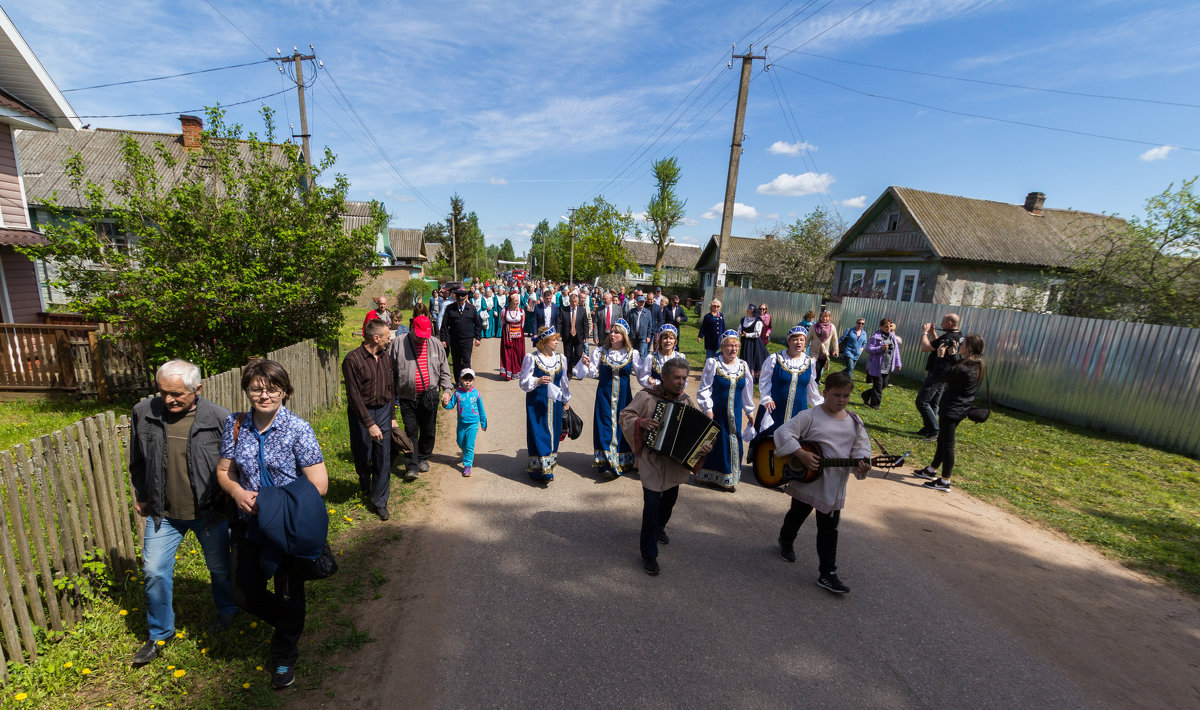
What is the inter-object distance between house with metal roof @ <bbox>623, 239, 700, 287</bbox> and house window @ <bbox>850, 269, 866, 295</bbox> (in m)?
25.8

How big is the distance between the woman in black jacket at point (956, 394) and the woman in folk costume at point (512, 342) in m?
7.98

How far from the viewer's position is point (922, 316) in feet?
47.3

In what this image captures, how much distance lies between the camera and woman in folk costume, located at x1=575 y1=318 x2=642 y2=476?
6.35m

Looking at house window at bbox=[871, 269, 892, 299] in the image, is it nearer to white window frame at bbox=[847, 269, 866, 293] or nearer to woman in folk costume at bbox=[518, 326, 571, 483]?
white window frame at bbox=[847, 269, 866, 293]

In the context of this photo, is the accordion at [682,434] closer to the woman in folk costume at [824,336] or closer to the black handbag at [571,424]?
the black handbag at [571,424]

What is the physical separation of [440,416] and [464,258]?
198ft

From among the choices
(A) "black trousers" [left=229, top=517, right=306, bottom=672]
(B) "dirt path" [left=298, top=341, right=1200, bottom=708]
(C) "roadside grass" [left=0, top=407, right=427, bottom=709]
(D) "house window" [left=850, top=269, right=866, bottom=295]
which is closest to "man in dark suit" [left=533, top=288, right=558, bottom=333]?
(B) "dirt path" [left=298, top=341, right=1200, bottom=708]

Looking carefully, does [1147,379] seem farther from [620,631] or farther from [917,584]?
[620,631]

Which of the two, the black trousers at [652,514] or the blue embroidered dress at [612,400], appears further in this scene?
the blue embroidered dress at [612,400]

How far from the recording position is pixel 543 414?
240 inches

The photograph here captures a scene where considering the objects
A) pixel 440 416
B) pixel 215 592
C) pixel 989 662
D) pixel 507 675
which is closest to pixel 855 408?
pixel 989 662

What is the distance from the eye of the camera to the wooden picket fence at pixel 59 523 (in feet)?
9.61

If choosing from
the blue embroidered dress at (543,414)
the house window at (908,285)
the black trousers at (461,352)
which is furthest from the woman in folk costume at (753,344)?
the house window at (908,285)

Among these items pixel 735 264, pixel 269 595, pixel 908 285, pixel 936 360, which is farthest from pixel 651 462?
pixel 735 264
